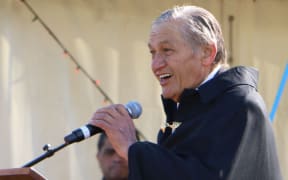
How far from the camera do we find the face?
4.81 meters

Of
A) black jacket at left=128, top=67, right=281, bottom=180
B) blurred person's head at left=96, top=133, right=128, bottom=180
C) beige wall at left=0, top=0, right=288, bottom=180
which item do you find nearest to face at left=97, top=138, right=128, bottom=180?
blurred person's head at left=96, top=133, right=128, bottom=180

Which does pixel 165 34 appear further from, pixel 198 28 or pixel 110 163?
pixel 110 163

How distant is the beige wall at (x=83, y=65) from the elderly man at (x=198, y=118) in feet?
8.53

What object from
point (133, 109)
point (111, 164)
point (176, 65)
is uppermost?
point (176, 65)

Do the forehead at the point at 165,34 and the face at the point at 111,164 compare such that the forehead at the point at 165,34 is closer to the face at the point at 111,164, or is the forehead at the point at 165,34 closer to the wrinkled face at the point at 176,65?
the wrinkled face at the point at 176,65

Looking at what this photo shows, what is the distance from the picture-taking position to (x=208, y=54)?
3.49m

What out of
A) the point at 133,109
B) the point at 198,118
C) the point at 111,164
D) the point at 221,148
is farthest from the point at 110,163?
the point at 221,148

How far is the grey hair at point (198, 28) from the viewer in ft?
11.4

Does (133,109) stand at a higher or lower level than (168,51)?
lower

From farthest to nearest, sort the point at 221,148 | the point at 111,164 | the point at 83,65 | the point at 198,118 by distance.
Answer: the point at 83,65 → the point at 111,164 → the point at 198,118 → the point at 221,148

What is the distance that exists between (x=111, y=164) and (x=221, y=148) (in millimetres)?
1817

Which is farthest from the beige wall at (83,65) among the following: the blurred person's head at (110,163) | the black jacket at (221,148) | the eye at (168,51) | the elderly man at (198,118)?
the black jacket at (221,148)

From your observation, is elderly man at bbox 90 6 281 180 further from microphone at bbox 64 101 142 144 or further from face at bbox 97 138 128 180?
face at bbox 97 138 128 180

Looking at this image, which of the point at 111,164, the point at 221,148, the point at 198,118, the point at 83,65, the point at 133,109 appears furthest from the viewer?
the point at 83,65
